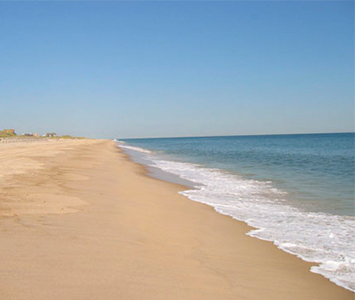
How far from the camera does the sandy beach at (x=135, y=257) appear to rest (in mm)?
3799

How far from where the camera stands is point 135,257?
4.84 metres

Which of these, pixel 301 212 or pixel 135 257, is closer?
pixel 135 257

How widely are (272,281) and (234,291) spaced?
75 cm

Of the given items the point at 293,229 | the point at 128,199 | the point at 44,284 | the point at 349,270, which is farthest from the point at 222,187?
the point at 44,284

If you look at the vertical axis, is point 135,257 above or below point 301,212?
above

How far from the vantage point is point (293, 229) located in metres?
7.18

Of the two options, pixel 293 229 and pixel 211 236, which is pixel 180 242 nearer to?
pixel 211 236

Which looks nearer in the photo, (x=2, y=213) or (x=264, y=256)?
(x=264, y=256)

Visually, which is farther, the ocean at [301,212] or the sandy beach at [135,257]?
the ocean at [301,212]

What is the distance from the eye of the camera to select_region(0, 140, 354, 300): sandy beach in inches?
150

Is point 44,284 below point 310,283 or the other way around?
the other way around

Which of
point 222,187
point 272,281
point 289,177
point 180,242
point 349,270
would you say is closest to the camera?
point 272,281

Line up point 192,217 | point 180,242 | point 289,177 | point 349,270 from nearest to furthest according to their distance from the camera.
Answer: point 349,270
point 180,242
point 192,217
point 289,177

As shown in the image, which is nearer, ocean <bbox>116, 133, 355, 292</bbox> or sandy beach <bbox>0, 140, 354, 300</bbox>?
Result: sandy beach <bbox>0, 140, 354, 300</bbox>
